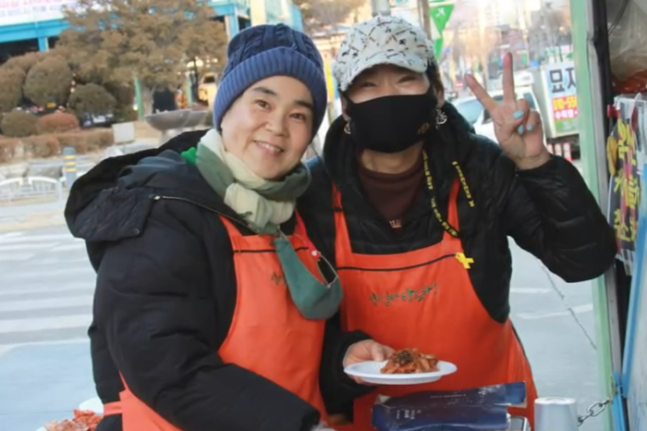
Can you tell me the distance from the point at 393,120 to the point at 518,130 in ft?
1.01

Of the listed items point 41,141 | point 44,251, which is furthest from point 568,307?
point 41,141

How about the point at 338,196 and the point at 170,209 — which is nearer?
the point at 170,209

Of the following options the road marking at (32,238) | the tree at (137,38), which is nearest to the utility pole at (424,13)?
the road marking at (32,238)

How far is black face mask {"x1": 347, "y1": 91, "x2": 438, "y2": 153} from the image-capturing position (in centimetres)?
223

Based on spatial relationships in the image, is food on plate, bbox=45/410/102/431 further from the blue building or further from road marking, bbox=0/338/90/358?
the blue building

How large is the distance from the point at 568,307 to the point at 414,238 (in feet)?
19.0

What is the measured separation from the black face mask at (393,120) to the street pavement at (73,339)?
3198 millimetres

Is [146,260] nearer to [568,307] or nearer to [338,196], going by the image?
[338,196]

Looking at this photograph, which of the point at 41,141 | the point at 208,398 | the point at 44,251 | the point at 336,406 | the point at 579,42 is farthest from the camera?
the point at 41,141

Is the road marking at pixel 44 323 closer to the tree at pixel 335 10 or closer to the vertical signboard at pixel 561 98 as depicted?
the vertical signboard at pixel 561 98

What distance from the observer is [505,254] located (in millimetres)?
2340

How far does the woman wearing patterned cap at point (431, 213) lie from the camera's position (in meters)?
2.20

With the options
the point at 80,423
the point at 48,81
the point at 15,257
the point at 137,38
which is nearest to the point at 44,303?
the point at 15,257

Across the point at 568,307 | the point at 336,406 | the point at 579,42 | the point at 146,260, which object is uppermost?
the point at 579,42
